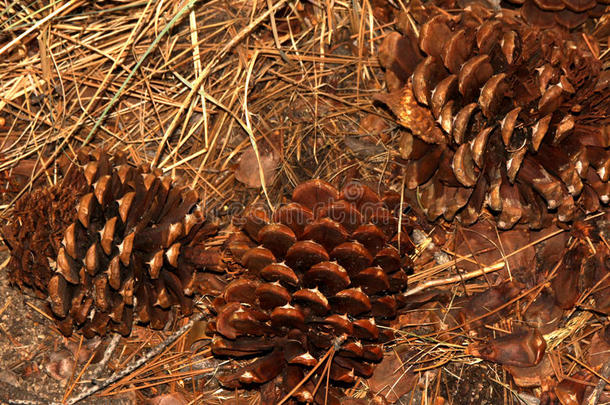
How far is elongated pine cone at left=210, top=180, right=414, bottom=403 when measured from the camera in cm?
159

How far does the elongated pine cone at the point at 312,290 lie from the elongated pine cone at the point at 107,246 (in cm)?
18

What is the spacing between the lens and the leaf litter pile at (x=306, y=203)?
1671 millimetres

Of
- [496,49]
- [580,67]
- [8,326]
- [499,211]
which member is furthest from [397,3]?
[8,326]

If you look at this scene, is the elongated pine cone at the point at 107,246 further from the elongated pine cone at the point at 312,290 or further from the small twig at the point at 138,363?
the elongated pine cone at the point at 312,290

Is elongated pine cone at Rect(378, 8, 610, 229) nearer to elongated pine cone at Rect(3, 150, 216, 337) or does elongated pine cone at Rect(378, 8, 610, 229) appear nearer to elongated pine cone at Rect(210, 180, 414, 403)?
elongated pine cone at Rect(210, 180, 414, 403)

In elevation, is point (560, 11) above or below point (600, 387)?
above

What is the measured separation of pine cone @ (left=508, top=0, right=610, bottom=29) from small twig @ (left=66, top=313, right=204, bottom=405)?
1310 millimetres

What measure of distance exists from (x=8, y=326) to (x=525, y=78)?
1.58 meters

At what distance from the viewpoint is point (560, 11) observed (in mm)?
1954

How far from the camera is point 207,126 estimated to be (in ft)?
6.57

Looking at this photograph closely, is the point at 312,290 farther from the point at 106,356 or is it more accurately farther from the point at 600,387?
the point at 600,387

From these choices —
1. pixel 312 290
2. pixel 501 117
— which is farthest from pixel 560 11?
pixel 312 290

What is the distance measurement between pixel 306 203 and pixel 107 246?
0.51m

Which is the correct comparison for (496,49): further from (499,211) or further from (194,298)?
(194,298)
